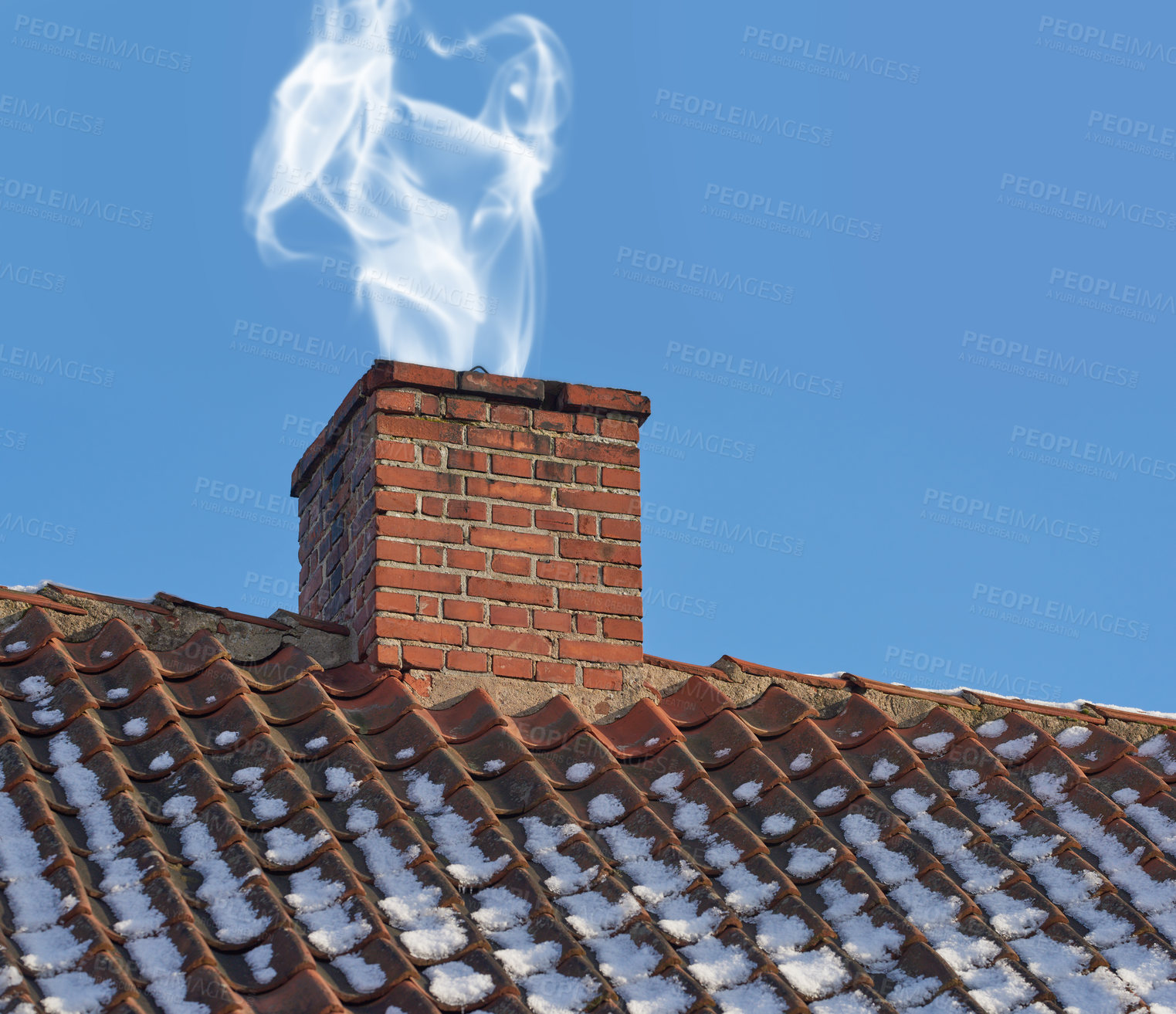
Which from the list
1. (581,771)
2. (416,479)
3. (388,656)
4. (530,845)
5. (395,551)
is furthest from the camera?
(416,479)

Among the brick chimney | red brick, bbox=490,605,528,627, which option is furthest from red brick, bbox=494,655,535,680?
red brick, bbox=490,605,528,627

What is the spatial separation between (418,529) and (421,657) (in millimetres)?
452

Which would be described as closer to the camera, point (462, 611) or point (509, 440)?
point (462, 611)

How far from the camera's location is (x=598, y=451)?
5.04 meters

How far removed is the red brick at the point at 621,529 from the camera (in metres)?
4.97

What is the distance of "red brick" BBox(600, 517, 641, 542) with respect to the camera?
4.97m

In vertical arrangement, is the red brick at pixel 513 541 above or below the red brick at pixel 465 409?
below

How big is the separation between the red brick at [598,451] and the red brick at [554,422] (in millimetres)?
34

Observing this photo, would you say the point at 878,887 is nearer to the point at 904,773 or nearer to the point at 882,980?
the point at 882,980

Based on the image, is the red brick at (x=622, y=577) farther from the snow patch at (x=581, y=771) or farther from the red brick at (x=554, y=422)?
the snow patch at (x=581, y=771)

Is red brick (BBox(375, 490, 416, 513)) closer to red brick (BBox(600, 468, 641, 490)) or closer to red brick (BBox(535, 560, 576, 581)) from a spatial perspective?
red brick (BBox(535, 560, 576, 581))

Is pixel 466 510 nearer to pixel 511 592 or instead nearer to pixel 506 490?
pixel 506 490

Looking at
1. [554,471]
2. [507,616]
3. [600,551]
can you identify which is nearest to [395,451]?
[554,471]

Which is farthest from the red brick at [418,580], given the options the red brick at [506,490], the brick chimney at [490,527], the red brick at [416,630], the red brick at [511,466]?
the red brick at [511,466]
